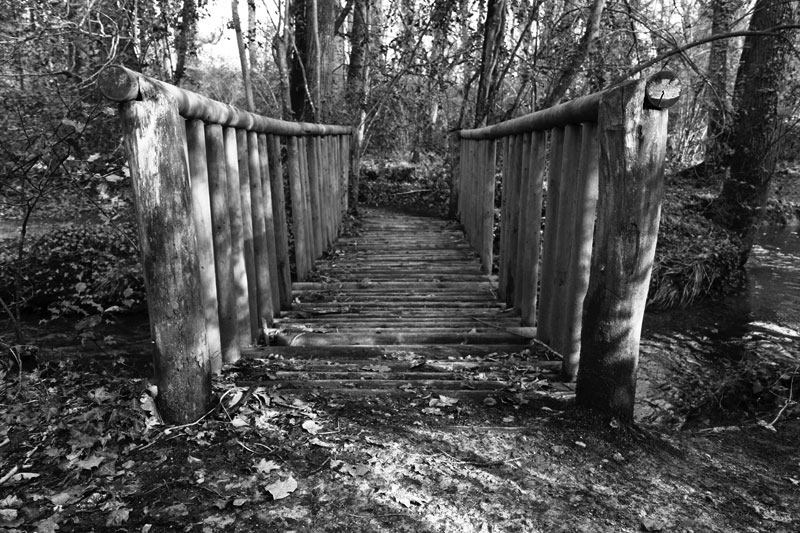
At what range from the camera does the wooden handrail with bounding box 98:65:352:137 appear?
228 centimetres

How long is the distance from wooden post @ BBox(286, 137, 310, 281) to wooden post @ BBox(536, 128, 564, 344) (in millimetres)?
2541

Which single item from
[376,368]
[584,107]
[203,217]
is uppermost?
[584,107]

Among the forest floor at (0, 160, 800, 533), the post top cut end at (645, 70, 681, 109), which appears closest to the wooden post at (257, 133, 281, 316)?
the forest floor at (0, 160, 800, 533)

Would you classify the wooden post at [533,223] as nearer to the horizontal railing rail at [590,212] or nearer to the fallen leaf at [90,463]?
the horizontal railing rail at [590,212]

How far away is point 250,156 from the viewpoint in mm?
3857

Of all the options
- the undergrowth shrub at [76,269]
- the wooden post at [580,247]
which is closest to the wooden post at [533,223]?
the wooden post at [580,247]

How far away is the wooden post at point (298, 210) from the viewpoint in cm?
526

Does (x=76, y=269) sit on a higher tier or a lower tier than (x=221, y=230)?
lower

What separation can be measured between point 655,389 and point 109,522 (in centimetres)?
403

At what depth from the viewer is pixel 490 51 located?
9.07m

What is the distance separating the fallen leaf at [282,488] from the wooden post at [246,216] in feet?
5.53

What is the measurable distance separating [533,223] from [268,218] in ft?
6.07

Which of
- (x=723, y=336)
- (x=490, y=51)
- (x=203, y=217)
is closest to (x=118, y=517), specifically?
(x=203, y=217)

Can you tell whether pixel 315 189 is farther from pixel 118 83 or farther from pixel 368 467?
pixel 368 467
